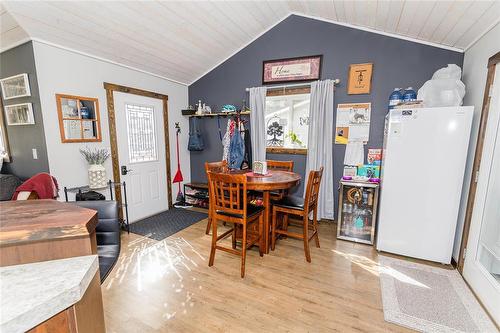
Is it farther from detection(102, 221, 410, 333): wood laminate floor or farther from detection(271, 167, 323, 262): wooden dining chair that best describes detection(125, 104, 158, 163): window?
detection(271, 167, 323, 262): wooden dining chair

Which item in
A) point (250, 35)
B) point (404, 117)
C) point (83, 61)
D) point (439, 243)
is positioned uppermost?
point (250, 35)

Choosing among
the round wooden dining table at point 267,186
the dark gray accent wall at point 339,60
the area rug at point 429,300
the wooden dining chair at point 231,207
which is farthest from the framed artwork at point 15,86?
the area rug at point 429,300

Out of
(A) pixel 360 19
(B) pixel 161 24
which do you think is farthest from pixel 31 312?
(A) pixel 360 19

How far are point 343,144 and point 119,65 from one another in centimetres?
342

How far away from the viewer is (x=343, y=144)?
3369 millimetres

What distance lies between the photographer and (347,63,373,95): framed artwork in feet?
10.3

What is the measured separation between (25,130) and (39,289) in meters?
3.04

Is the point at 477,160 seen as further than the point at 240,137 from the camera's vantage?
No

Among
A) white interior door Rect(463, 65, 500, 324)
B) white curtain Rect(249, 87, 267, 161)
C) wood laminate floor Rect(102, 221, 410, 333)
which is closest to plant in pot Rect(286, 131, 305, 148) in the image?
white curtain Rect(249, 87, 267, 161)

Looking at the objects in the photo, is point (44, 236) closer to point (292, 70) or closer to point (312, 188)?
point (312, 188)

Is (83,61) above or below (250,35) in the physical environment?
below

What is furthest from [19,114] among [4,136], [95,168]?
[95,168]

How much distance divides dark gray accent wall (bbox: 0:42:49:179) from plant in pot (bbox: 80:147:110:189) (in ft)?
1.33

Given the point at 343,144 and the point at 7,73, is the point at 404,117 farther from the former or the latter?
the point at 7,73
